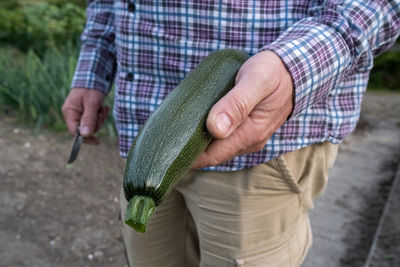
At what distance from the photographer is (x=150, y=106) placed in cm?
153

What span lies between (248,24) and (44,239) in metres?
2.35

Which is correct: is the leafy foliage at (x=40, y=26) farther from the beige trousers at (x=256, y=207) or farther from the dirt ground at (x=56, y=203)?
the beige trousers at (x=256, y=207)

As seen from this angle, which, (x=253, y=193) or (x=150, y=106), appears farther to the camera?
(x=150, y=106)

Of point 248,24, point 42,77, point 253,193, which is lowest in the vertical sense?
point 42,77

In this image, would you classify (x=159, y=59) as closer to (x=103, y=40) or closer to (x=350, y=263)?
(x=103, y=40)

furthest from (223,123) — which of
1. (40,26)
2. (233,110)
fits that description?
(40,26)

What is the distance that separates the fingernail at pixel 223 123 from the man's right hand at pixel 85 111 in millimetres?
971

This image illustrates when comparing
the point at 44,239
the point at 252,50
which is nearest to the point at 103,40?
the point at 252,50

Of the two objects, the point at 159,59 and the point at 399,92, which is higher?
the point at 159,59

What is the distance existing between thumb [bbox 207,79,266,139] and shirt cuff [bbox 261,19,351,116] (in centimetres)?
15

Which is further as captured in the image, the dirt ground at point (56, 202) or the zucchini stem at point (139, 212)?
the dirt ground at point (56, 202)

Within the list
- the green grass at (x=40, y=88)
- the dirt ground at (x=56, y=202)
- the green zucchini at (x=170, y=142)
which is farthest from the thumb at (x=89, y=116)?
the green grass at (x=40, y=88)

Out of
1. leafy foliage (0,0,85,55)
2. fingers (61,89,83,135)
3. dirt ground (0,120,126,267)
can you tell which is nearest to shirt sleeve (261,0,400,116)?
fingers (61,89,83,135)

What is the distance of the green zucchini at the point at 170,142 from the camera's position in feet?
3.67
